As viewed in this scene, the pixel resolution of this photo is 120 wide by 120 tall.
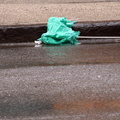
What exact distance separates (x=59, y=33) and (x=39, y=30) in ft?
1.15

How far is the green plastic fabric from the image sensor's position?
7465 millimetres

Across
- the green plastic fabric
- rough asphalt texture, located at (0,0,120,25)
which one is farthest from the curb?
rough asphalt texture, located at (0,0,120,25)

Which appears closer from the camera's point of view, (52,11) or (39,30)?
(39,30)

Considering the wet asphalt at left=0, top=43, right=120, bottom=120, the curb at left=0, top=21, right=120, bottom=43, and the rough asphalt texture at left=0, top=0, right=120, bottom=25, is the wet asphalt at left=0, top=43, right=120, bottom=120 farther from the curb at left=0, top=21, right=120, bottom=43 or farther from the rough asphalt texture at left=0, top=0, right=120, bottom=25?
the rough asphalt texture at left=0, top=0, right=120, bottom=25

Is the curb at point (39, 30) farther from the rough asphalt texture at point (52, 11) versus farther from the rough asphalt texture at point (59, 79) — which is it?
the rough asphalt texture at point (52, 11)

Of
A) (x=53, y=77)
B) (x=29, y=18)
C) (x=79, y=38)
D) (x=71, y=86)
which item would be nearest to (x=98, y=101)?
(x=71, y=86)

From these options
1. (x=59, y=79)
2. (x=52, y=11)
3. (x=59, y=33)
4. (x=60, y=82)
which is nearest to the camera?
(x=60, y=82)

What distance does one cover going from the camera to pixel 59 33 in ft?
24.9

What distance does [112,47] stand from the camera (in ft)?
23.4

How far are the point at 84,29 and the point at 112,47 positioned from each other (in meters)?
0.76

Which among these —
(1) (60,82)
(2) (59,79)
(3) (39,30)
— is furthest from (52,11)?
(1) (60,82)

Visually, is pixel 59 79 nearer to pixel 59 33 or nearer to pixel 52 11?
pixel 59 33

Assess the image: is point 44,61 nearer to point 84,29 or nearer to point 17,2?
point 84,29

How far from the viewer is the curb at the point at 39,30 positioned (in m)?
7.58
